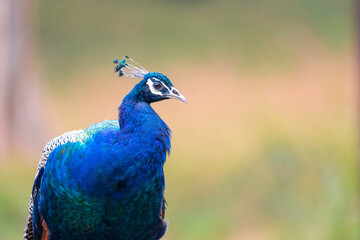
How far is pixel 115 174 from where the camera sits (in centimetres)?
183

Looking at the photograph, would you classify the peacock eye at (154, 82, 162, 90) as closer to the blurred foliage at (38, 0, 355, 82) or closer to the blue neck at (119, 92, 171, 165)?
the blue neck at (119, 92, 171, 165)

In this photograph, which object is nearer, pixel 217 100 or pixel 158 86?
pixel 158 86

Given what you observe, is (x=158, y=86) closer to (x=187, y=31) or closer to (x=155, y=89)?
(x=155, y=89)

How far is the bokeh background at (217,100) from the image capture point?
139 inches

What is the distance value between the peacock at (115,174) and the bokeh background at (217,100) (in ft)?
4.32

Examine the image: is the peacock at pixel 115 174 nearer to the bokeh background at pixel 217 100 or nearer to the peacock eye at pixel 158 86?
the peacock eye at pixel 158 86

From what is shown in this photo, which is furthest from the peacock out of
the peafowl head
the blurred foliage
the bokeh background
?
the blurred foliage

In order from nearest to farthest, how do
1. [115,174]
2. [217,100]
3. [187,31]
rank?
[115,174]
[217,100]
[187,31]

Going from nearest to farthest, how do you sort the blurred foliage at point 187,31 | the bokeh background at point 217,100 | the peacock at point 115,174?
the peacock at point 115,174
the bokeh background at point 217,100
the blurred foliage at point 187,31

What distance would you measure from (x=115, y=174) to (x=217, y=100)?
374 cm

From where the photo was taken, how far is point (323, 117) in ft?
17.0

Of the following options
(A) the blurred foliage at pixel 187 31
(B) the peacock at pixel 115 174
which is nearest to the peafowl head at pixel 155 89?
(B) the peacock at pixel 115 174

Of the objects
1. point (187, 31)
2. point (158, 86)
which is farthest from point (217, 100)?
point (158, 86)

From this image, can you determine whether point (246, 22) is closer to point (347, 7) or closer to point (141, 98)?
point (347, 7)
